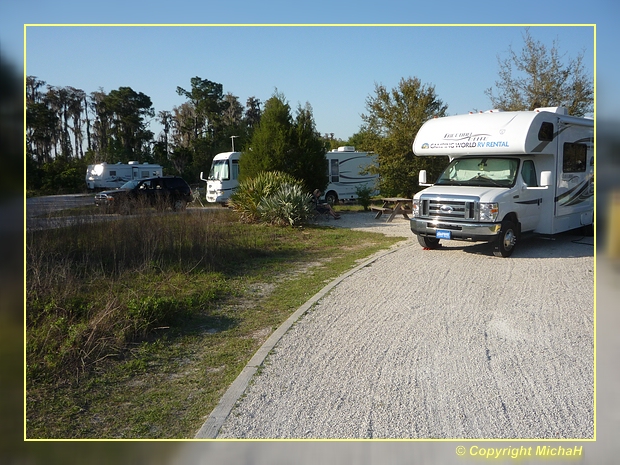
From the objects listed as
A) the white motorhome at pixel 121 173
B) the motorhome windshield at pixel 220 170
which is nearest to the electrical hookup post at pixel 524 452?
the motorhome windshield at pixel 220 170

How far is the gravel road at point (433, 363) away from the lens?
14.6ft

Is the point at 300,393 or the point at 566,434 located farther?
the point at 300,393

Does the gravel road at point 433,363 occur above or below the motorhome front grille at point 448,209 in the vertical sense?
below

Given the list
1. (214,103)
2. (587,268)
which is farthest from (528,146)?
(214,103)

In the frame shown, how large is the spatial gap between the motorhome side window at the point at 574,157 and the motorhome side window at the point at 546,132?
61 cm

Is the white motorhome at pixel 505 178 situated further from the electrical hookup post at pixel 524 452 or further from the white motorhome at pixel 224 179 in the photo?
the white motorhome at pixel 224 179

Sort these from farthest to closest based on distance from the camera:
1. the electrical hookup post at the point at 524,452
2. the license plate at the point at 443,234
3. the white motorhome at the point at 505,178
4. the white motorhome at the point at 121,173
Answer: the white motorhome at the point at 121,173 → the license plate at the point at 443,234 → the white motorhome at the point at 505,178 → the electrical hookup post at the point at 524,452

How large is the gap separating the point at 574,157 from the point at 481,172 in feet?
7.17

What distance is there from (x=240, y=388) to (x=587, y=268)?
7.72m

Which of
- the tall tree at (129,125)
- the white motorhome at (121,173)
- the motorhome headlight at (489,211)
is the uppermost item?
the tall tree at (129,125)

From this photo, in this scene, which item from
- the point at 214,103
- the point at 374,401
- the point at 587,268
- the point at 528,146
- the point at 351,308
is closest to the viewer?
the point at 374,401

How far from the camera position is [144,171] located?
35938 millimetres

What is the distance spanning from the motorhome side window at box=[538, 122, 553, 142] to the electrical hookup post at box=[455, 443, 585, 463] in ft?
29.7
